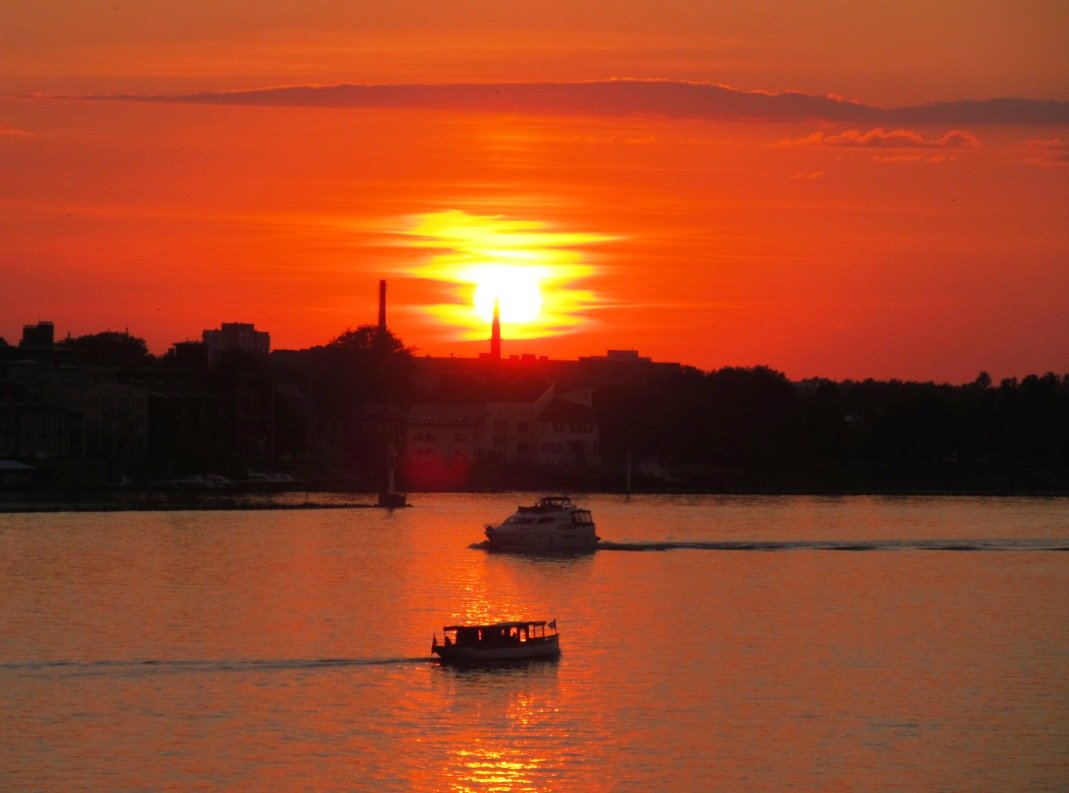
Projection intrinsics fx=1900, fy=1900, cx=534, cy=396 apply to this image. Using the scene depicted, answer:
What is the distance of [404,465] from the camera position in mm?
Result: 196750

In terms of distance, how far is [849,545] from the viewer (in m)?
116

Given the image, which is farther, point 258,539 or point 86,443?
point 86,443

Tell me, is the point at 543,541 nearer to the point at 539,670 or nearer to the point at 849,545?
the point at 849,545

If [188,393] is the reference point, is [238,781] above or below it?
below

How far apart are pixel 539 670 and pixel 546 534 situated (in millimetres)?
48450

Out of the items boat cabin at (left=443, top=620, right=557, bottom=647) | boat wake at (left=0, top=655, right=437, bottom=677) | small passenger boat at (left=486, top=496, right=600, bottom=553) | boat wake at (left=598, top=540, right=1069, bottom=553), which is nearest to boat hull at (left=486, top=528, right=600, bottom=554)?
small passenger boat at (left=486, top=496, right=600, bottom=553)

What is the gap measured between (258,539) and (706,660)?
58.0 meters

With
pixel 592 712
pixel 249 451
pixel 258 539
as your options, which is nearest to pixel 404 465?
pixel 249 451

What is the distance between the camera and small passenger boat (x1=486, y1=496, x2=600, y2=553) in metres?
110

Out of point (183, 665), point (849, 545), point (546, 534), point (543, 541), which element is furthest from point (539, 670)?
point (849, 545)

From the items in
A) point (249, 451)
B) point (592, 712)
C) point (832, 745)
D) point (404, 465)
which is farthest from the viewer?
point (404, 465)

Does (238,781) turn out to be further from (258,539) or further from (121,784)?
(258,539)

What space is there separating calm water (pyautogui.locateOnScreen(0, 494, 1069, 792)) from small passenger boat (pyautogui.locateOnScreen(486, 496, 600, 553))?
2.07 meters

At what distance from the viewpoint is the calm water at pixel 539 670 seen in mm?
48281
